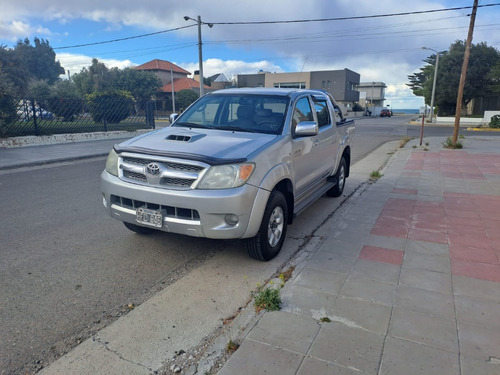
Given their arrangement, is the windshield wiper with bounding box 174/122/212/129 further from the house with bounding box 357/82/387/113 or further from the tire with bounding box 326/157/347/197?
the house with bounding box 357/82/387/113

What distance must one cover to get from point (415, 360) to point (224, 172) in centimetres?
215

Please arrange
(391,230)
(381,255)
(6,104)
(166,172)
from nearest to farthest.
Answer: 1. (166,172)
2. (381,255)
3. (391,230)
4. (6,104)

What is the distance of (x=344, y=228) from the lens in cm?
527

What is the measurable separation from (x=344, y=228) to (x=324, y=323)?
251 cm

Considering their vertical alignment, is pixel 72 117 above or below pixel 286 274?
above

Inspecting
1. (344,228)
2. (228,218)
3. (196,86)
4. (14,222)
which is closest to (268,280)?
(228,218)

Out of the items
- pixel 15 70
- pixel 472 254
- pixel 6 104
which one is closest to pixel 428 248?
pixel 472 254

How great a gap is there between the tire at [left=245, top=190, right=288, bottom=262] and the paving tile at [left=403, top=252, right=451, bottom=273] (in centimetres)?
139

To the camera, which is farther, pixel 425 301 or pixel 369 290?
pixel 369 290

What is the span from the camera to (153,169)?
368 cm

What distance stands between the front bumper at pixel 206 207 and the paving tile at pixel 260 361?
120cm

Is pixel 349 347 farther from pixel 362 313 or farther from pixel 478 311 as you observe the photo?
pixel 478 311

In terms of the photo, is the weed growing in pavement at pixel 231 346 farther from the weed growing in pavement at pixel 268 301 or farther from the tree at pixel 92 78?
the tree at pixel 92 78

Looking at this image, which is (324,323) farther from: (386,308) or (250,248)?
(250,248)
